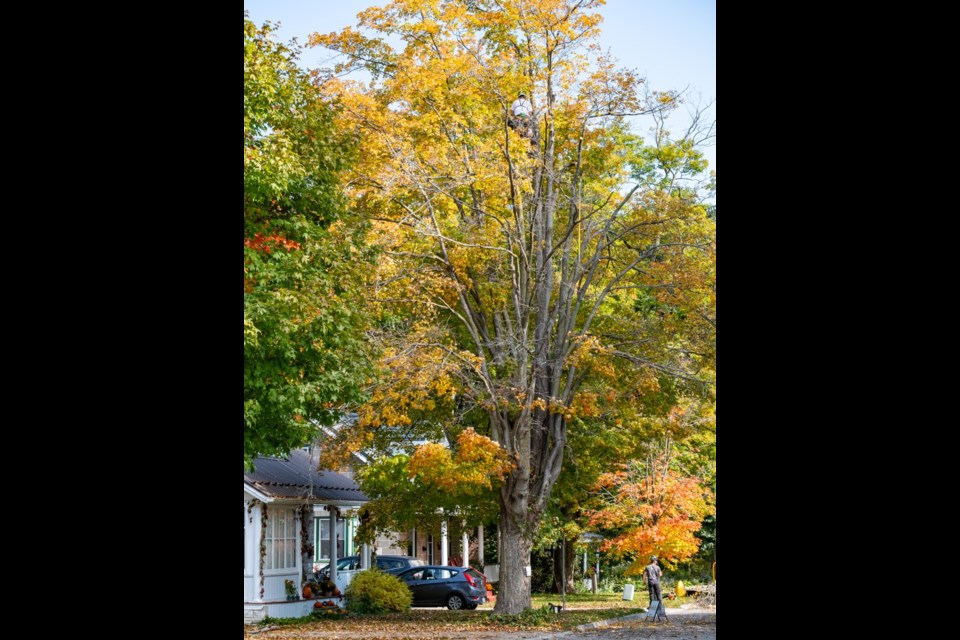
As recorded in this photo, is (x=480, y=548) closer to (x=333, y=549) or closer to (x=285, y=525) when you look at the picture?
(x=333, y=549)

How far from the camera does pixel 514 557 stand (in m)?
19.1

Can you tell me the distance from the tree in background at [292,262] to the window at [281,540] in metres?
7.42

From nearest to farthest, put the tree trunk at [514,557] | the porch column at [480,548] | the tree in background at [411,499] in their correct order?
the tree trunk at [514,557] < the tree in background at [411,499] < the porch column at [480,548]

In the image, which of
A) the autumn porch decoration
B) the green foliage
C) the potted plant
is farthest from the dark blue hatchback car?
the green foliage

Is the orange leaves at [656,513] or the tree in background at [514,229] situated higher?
the tree in background at [514,229]

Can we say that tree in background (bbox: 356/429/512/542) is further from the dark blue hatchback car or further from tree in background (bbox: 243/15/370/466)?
tree in background (bbox: 243/15/370/466)

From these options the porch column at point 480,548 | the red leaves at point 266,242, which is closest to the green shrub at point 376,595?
the porch column at point 480,548

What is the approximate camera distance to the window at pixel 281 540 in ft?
68.7

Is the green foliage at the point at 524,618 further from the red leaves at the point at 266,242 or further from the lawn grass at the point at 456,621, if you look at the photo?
the red leaves at the point at 266,242
